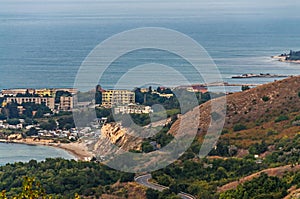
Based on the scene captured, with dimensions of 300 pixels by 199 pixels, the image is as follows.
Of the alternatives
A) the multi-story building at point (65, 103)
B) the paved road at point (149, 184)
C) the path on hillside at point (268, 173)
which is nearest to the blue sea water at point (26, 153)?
the multi-story building at point (65, 103)

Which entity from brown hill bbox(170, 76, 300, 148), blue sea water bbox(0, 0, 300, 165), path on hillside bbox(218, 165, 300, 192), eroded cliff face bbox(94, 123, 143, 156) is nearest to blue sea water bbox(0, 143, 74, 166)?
blue sea water bbox(0, 0, 300, 165)

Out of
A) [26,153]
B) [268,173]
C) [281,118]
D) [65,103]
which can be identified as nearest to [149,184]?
[268,173]

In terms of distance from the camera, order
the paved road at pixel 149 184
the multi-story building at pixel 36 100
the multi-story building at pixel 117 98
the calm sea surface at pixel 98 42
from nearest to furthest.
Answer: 1. the paved road at pixel 149 184
2. the multi-story building at pixel 117 98
3. the multi-story building at pixel 36 100
4. the calm sea surface at pixel 98 42

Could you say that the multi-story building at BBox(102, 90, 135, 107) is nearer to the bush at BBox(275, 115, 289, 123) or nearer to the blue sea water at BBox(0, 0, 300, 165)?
the blue sea water at BBox(0, 0, 300, 165)

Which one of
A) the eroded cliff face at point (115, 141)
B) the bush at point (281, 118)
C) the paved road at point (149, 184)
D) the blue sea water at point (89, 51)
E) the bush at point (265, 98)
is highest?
the blue sea water at point (89, 51)

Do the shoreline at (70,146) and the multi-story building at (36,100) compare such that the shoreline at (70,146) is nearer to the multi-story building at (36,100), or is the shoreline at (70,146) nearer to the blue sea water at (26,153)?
the blue sea water at (26,153)

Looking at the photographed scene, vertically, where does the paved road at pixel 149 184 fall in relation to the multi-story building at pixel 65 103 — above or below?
below
